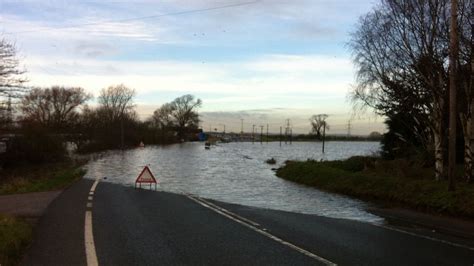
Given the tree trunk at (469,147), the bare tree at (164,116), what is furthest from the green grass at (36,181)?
the bare tree at (164,116)

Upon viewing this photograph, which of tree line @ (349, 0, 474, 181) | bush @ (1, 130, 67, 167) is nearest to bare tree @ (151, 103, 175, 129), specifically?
bush @ (1, 130, 67, 167)

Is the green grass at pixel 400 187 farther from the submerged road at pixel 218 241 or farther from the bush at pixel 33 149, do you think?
the bush at pixel 33 149

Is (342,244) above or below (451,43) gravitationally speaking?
below

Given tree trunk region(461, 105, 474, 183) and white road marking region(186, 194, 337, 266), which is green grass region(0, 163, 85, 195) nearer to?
white road marking region(186, 194, 337, 266)

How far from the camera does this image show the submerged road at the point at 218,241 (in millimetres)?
8055

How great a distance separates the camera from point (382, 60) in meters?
22.8

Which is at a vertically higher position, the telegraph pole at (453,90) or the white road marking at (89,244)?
the telegraph pole at (453,90)

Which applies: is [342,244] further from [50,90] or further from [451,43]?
[50,90]

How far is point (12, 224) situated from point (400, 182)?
14.3 m

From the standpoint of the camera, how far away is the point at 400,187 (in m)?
19.0

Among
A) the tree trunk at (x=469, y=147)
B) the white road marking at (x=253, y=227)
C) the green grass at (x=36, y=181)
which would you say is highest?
the tree trunk at (x=469, y=147)

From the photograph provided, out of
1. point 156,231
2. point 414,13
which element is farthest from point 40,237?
point 414,13

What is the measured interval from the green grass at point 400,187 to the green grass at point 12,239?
1084 cm

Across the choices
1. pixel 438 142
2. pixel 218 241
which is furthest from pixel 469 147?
pixel 218 241
